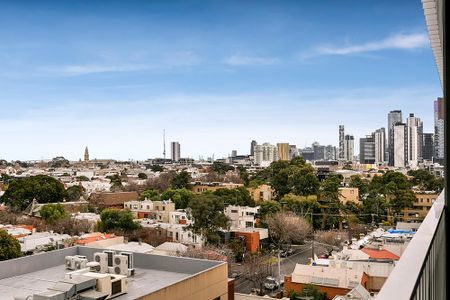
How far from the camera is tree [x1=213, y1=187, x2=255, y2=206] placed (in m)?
22.3

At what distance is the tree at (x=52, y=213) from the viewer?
1878 centimetres

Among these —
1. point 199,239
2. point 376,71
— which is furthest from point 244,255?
point 376,71

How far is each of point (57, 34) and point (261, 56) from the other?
1280 centimetres

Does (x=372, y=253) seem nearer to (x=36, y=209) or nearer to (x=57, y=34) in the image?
(x=36, y=209)

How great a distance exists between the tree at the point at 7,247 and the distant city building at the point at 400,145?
1817 inches

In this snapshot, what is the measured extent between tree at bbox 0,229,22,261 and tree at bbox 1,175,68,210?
36.5 feet

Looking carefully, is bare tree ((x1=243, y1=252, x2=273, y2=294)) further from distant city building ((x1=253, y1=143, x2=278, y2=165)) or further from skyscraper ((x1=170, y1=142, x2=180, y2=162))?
skyscraper ((x1=170, y1=142, x2=180, y2=162))

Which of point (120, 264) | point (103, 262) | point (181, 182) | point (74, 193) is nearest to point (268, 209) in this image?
point (103, 262)

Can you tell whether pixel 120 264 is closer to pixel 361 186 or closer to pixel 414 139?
pixel 361 186

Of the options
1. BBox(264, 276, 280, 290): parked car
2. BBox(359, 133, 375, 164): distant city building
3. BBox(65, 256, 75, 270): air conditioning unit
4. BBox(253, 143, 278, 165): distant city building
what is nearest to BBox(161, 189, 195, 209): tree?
BBox(264, 276, 280, 290): parked car

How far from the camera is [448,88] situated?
5.15 ft

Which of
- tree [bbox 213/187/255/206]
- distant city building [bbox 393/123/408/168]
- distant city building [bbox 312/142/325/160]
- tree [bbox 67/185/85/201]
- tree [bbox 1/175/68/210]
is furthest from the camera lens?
distant city building [bbox 312/142/325/160]

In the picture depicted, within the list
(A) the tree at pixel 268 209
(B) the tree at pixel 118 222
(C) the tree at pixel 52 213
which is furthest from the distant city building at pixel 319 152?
(B) the tree at pixel 118 222

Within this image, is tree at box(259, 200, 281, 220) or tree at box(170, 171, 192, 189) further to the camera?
tree at box(170, 171, 192, 189)
